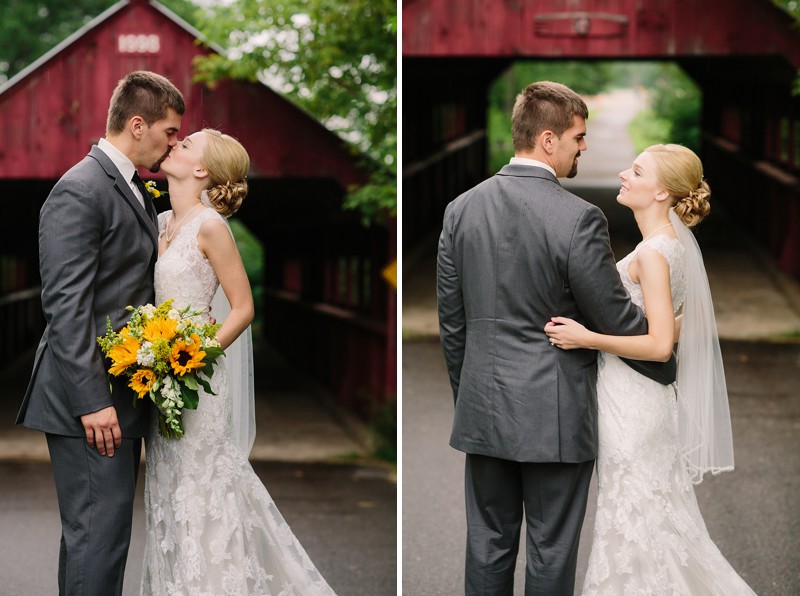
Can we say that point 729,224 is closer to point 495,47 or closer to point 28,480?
point 495,47

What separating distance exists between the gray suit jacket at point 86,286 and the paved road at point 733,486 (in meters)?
2.42

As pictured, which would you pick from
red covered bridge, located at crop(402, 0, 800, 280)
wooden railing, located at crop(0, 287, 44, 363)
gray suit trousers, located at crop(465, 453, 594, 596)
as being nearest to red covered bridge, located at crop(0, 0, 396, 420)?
red covered bridge, located at crop(402, 0, 800, 280)

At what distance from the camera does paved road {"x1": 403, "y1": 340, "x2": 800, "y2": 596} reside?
6.03 meters

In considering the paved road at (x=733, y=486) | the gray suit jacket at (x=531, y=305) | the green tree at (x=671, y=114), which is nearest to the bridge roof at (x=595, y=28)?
the paved road at (x=733, y=486)

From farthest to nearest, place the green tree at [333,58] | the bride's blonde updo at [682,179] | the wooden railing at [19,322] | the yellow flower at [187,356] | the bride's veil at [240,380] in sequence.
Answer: the wooden railing at [19,322] < the green tree at [333,58] < the bride's veil at [240,380] < the bride's blonde updo at [682,179] < the yellow flower at [187,356]

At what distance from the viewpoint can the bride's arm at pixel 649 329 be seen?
3.91 metres

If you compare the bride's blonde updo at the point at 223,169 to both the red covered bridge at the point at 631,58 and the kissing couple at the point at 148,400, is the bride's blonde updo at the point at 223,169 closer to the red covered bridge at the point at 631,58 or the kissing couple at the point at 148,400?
the kissing couple at the point at 148,400

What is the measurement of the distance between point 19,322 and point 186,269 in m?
19.5

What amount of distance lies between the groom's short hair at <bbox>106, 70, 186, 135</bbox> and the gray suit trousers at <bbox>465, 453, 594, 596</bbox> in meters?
1.79

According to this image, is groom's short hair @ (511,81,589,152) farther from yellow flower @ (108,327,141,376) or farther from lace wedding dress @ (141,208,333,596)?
yellow flower @ (108,327,141,376)

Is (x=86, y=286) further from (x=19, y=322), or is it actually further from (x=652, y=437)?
(x=19, y=322)

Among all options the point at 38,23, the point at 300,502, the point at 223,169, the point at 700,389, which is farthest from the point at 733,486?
the point at 38,23

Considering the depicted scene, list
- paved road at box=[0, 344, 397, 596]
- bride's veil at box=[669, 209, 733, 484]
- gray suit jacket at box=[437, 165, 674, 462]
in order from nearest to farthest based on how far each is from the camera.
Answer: gray suit jacket at box=[437, 165, 674, 462] < bride's veil at box=[669, 209, 733, 484] < paved road at box=[0, 344, 397, 596]

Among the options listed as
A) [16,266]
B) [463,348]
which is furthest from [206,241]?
[16,266]
